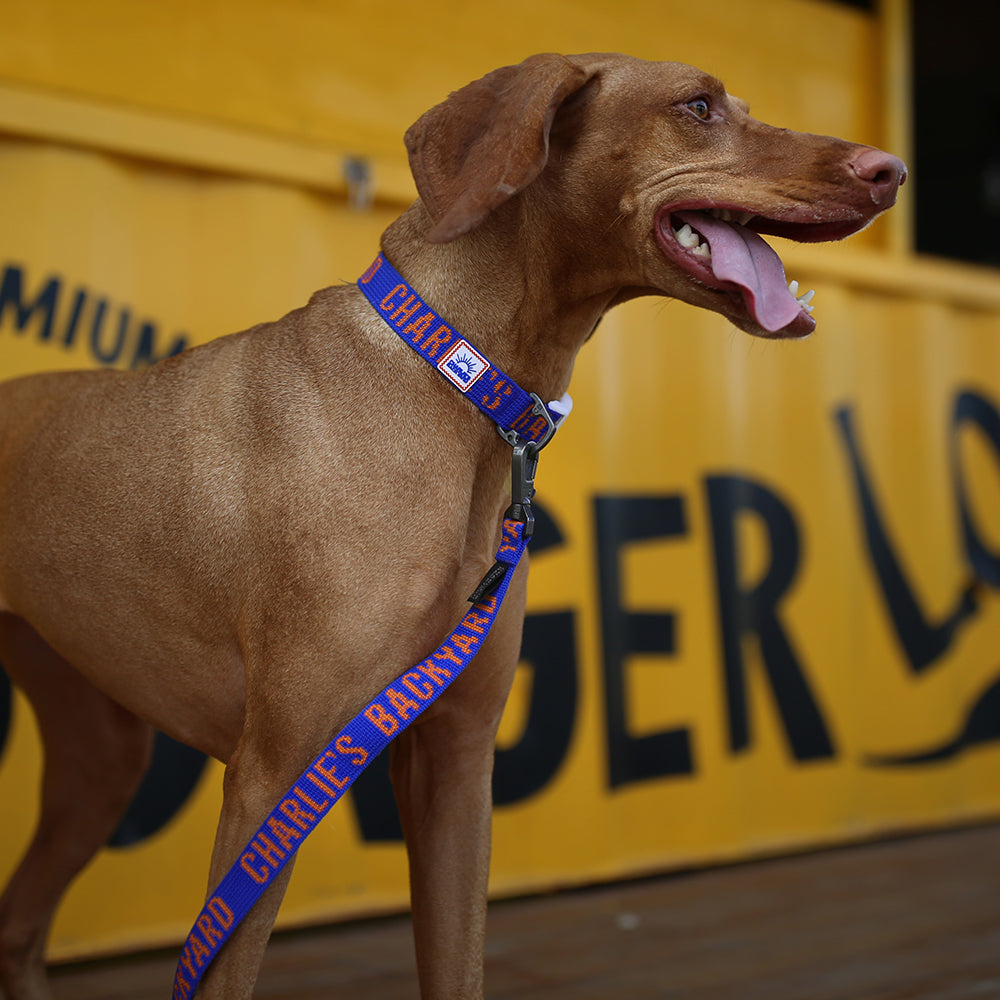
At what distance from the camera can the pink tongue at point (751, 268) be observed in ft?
5.53

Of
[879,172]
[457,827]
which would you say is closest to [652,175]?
[879,172]

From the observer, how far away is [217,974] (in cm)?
170

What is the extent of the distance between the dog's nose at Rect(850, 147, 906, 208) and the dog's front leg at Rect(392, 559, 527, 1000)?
87cm

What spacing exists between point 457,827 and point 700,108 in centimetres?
130

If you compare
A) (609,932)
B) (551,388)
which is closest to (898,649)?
(609,932)

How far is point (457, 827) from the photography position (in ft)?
6.60

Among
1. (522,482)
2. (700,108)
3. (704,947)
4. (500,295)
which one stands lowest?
(704,947)

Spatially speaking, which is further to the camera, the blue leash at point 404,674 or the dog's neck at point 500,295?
the dog's neck at point 500,295

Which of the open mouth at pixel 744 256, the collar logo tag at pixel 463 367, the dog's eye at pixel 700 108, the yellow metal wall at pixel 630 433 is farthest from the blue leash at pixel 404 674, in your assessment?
the yellow metal wall at pixel 630 433

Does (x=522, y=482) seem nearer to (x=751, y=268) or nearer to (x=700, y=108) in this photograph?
(x=751, y=268)

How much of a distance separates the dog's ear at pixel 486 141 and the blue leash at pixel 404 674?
0.21 m

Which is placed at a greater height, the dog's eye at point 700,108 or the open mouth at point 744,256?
the dog's eye at point 700,108

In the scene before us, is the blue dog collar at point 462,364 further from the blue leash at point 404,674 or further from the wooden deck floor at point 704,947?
the wooden deck floor at point 704,947

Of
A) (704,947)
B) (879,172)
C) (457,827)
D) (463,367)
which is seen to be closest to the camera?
(879,172)
